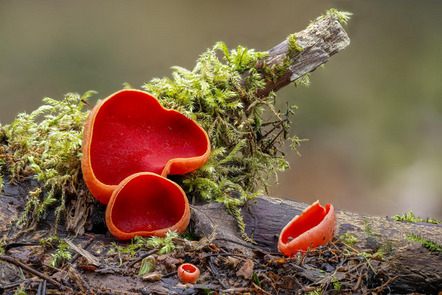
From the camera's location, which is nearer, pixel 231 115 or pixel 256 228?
pixel 256 228

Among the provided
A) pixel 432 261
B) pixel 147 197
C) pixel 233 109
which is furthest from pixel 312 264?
pixel 233 109

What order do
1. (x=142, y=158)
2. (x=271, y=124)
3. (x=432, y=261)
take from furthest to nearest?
(x=271, y=124) < (x=142, y=158) < (x=432, y=261)

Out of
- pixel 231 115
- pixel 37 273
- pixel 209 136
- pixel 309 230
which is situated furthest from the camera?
pixel 231 115

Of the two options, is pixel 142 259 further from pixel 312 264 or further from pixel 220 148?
pixel 220 148

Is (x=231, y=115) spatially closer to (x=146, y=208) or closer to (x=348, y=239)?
(x=146, y=208)

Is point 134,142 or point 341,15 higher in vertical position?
point 341,15

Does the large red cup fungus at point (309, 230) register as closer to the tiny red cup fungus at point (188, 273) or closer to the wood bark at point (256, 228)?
the wood bark at point (256, 228)

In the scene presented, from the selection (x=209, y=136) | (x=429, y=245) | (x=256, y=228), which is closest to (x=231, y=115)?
(x=209, y=136)
